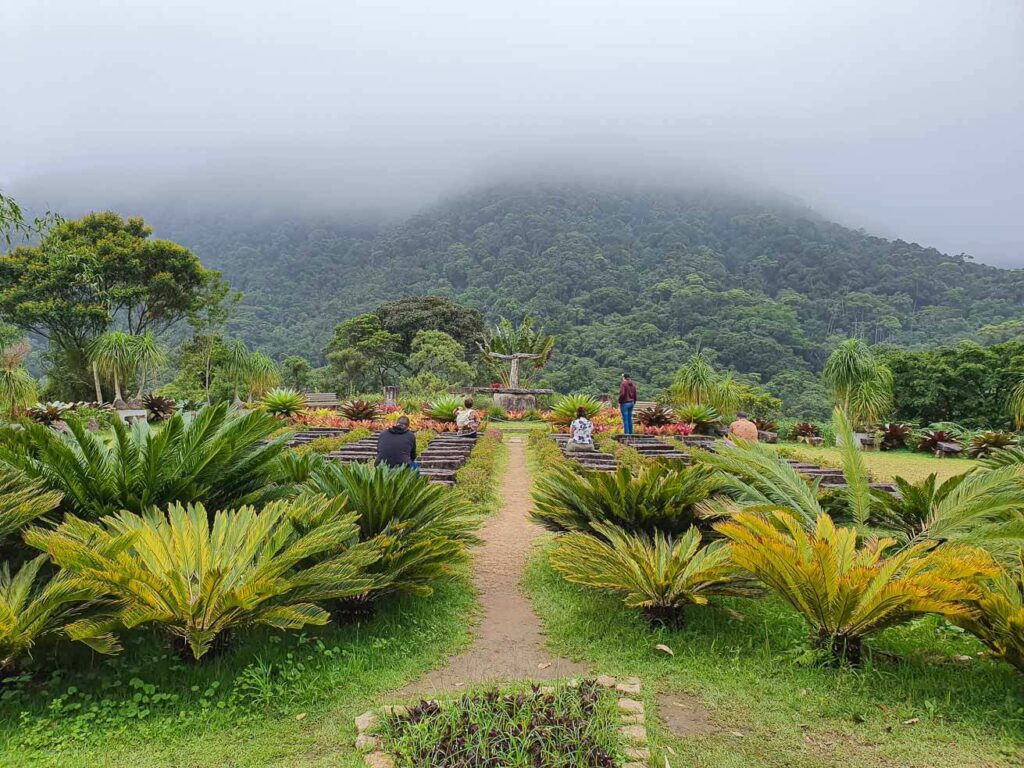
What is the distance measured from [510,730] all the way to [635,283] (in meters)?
56.9

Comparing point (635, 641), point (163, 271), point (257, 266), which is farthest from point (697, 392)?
point (257, 266)

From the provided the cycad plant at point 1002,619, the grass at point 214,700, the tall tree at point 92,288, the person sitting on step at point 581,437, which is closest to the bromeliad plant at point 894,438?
the person sitting on step at point 581,437

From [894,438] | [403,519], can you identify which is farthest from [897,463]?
[403,519]

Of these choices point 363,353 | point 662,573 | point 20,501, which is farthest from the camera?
point 363,353

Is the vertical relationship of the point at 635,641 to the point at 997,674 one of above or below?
below

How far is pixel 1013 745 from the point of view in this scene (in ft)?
7.68

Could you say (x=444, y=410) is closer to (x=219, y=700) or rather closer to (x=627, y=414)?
(x=627, y=414)

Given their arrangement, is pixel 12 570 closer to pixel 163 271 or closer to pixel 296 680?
pixel 296 680

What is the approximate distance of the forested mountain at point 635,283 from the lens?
42.4 metres

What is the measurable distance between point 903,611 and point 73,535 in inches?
161

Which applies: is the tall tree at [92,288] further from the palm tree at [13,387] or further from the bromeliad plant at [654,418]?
the bromeliad plant at [654,418]

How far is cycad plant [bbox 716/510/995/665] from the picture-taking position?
8.72 feet

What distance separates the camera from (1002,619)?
2570 millimetres

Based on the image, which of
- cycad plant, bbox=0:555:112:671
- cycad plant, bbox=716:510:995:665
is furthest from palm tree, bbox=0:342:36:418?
cycad plant, bbox=716:510:995:665
